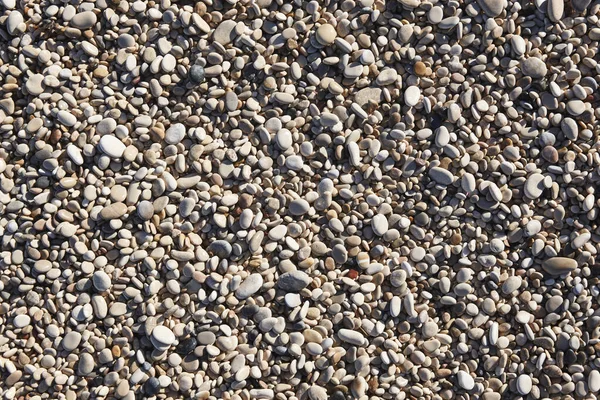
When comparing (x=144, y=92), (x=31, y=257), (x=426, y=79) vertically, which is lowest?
(x=31, y=257)

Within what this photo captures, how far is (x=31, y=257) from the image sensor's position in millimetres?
1957

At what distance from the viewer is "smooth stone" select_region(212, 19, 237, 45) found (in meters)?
2.04

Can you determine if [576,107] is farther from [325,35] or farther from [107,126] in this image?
[107,126]

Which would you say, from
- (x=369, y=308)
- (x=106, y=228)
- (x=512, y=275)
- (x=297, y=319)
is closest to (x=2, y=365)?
(x=106, y=228)

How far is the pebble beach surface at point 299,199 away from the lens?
193 cm

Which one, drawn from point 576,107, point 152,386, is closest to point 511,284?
point 576,107

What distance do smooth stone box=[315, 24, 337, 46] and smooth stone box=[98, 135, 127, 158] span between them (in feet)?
2.10

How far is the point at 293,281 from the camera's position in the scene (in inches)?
76.0

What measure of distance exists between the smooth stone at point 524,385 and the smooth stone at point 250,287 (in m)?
0.75

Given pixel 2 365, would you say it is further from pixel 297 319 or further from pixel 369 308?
pixel 369 308

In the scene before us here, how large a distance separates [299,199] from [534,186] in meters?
0.66

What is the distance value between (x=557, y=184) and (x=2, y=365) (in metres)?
1.61

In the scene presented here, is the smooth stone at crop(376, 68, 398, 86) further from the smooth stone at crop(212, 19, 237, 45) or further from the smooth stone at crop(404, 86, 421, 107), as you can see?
the smooth stone at crop(212, 19, 237, 45)

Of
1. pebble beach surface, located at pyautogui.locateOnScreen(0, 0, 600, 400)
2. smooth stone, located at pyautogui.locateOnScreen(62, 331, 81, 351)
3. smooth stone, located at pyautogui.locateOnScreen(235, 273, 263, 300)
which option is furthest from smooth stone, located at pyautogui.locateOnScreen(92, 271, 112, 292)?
smooth stone, located at pyautogui.locateOnScreen(235, 273, 263, 300)
